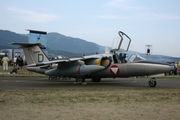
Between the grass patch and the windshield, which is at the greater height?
the windshield

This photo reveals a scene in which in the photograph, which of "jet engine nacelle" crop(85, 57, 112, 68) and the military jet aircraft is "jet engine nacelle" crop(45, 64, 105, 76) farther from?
"jet engine nacelle" crop(85, 57, 112, 68)

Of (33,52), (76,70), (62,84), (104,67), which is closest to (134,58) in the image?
(104,67)

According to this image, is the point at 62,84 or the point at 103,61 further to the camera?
the point at 103,61

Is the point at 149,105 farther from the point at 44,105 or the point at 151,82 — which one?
the point at 151,82

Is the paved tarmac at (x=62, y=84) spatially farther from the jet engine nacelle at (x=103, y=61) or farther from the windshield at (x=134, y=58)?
the windshield at (x=134, y=58)

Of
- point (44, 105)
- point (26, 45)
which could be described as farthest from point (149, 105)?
point (26, 45)

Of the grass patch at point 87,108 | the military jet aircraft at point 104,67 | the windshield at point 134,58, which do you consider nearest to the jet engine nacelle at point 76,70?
the military jet aircraft at point 104,67

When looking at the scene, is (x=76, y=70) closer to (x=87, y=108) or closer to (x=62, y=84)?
(x=62, y=84)

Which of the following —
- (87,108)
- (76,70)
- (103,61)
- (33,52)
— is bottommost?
(87,108)

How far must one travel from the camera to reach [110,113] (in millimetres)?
6684

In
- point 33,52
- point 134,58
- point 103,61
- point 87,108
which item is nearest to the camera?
point 87,108

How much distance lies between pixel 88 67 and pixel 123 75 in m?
2.14

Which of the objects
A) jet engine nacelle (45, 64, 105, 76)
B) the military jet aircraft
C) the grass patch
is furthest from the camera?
jet engine nacelle (45, 64, 105, 76)

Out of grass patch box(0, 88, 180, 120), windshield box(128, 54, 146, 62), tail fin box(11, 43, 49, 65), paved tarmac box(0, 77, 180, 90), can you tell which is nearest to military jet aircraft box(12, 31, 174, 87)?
windshield box(128, 54, 146, 62)
